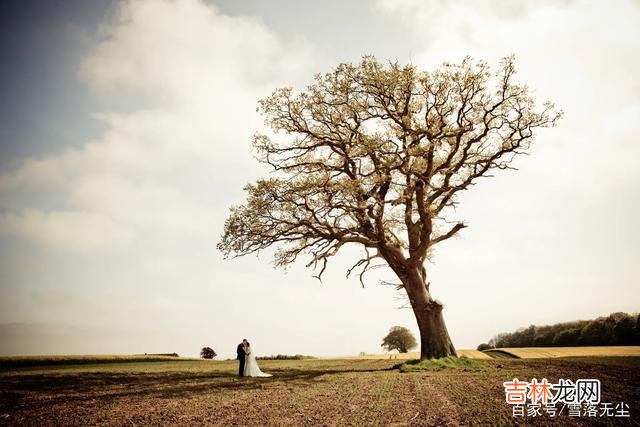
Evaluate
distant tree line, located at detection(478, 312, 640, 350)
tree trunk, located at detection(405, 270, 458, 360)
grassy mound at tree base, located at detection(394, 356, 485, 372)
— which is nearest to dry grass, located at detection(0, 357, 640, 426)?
grassy mound at tree base, located at detection(394, 356, 485, 372)

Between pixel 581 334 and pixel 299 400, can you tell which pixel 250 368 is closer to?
pixel 299 400

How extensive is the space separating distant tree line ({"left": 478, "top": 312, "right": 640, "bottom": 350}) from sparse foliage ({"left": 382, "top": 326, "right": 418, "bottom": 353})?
905 cm

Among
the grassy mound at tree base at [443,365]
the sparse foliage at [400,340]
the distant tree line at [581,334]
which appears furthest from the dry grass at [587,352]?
the sparse foliage at [400,340]

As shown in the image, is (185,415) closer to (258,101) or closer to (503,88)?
(258,101)

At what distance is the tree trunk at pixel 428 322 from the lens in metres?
20.7

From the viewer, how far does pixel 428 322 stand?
21.2 metres

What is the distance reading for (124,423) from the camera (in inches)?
343

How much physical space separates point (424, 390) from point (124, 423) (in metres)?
8.90

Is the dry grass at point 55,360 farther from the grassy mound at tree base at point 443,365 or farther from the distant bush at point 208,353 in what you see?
the grassy mound at tree base at point 443,365

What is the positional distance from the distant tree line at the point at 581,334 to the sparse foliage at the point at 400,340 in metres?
9.05

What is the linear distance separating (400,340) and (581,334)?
19.8m

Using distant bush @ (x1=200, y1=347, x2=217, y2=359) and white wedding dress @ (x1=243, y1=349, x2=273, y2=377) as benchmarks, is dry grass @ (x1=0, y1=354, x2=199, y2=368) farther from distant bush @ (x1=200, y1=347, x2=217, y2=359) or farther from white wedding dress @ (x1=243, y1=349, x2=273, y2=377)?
white wedding dress @ (x1=243, y1=349, x2=273, y2=377)

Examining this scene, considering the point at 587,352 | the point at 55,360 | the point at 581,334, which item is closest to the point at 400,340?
the point at 581,334

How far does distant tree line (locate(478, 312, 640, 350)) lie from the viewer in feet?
101
